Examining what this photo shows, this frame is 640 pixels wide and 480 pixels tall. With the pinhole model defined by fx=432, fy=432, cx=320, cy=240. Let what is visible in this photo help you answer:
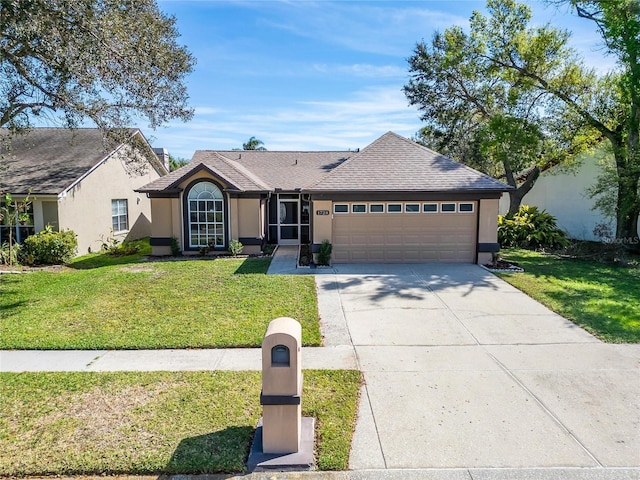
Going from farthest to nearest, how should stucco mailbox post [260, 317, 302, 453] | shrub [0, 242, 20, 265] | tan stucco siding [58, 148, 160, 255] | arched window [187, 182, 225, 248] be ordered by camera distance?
1. tan stucco siding [58, 148, 160, 255]
2. arched window [187, 182, 225, 248]
3. shrub [0, 242, 20, 265]
4. stucco mailbox post [260, 317, 302, 453]

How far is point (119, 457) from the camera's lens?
4.43 m

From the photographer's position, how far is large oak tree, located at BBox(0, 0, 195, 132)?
9305 mm

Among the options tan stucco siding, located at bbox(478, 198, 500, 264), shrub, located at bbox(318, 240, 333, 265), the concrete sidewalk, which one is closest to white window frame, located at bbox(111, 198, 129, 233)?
shrub, located at bbox(318, 240, 333, 265)

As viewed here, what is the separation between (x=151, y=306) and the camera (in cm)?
994

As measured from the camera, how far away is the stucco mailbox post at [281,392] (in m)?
4.45

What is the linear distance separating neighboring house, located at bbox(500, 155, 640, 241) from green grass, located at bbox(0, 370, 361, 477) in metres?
19.1

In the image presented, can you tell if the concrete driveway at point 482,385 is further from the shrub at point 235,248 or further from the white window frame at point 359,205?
the shrub at point 235,248

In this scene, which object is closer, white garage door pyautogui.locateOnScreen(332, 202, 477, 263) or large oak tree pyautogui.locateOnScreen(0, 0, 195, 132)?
large oak tree pyautogui.locateOnScreen(0, 0, 195, 132)

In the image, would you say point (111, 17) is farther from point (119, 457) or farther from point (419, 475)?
point (419, 475)

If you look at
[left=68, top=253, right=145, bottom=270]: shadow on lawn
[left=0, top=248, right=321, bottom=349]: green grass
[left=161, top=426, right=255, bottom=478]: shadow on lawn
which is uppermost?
[left=68, top=253, right=145, bottom=270]: shadow on lawn

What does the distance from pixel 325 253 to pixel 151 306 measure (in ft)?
20.9

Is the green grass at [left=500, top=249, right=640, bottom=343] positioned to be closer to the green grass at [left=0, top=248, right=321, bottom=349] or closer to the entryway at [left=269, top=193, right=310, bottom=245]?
the green grass at [left=0, top=248, right=321, bottom=349]

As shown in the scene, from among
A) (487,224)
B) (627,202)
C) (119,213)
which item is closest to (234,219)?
(119,213)

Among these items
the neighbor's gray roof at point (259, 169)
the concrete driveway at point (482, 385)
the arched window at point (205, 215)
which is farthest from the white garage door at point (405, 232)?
the arched window at point (205, 215)
